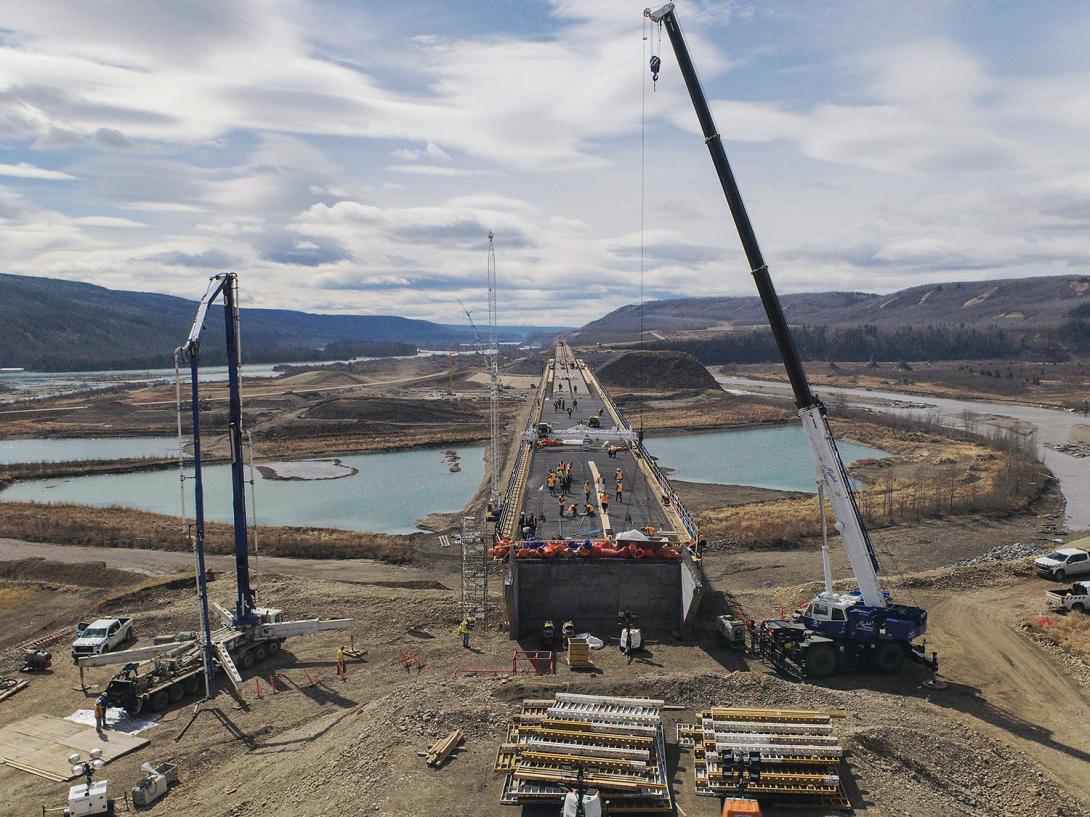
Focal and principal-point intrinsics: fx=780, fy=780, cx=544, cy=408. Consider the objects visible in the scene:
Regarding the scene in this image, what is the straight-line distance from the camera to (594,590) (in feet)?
97.6

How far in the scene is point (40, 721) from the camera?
23.1 m

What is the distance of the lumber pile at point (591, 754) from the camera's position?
640 inches

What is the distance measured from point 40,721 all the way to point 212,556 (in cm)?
2096

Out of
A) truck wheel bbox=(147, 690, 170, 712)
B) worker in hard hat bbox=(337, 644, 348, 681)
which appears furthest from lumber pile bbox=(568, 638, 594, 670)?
truck wheel bbox=(147, 690, 170, 712)

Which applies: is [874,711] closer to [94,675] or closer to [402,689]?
[402,689]

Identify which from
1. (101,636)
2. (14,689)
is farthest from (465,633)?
(14,689)

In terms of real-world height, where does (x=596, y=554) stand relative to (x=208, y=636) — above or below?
above

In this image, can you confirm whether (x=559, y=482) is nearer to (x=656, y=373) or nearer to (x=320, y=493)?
(x=320, y=493)

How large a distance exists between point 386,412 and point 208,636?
82.2 metres

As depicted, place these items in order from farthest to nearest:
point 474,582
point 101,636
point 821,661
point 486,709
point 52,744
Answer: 1. point 474,582
2. point 101,636
3. point 821,661
4. point 52,744
5. point 486,709

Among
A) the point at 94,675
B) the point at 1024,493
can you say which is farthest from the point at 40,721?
the point at 1024,493

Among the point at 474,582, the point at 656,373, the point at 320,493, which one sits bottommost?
the point at 320,493

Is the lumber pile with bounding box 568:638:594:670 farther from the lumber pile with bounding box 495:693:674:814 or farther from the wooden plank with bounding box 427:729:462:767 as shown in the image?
the wooden plank with bounding box 427:729:462:767

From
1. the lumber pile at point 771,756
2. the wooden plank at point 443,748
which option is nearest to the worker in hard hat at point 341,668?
the wooden plank at point 443,748
